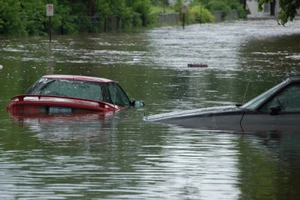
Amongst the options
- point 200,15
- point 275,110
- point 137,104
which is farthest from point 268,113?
point 200,15

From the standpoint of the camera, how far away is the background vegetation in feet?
209

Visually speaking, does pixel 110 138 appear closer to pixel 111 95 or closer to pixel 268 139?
pixel 268 139

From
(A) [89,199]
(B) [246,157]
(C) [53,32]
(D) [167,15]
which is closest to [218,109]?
(B) [246,157]

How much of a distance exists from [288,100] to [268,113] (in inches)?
14.0

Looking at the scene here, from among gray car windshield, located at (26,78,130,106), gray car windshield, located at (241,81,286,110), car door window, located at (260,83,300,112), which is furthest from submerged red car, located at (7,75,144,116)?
car door window, located at (260,83,300,112)

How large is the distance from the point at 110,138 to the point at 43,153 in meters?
2.08

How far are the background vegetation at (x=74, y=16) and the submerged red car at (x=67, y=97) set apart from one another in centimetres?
4175

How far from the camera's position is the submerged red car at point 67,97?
19250 millimetres

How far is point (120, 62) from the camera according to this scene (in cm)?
4044

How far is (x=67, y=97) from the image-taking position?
19.6 metres

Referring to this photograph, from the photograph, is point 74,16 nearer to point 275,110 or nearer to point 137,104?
point 137,104

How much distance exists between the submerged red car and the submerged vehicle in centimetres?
417

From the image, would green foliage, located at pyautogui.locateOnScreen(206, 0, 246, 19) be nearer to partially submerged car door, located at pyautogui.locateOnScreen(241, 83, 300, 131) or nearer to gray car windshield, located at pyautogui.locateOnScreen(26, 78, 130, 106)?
gray car windshield, located at pyautogui.locateOnScreen(26, 78, 130, 106)

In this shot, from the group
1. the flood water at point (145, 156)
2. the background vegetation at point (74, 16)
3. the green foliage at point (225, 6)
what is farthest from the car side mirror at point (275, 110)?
the green foliage at point (225, 6)
